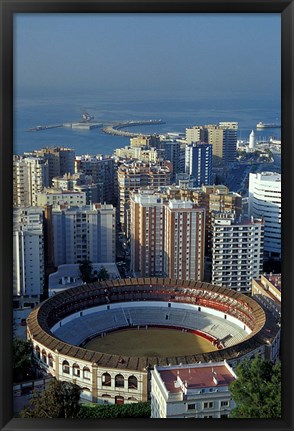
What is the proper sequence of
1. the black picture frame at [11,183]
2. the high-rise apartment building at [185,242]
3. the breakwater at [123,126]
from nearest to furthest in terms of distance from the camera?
the black picture frame at [11,183], the high-rise apartment building at [185,242], the breakwater at [123,126]

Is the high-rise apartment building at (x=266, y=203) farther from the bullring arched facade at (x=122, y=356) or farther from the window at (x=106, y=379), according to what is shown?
the window at (x=106, y=379)

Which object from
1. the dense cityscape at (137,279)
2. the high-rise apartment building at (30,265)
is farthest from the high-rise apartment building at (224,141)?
the high-rise apartment building at (30,265)

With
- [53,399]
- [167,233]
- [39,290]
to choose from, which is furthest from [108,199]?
[53,399]

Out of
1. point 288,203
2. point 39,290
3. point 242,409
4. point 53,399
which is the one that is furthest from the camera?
point 39,290

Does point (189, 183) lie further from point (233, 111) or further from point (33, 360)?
point (233, 111)

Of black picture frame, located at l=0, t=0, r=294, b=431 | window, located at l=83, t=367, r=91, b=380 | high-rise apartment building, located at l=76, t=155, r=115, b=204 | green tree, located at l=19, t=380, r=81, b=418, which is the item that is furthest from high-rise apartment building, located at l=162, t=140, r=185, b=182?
black picture frame, located at l=0, t=0, r=294, b=431

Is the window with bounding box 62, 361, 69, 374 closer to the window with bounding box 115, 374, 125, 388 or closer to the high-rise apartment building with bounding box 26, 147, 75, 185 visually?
the window with bounding box 115, 374, 125, 388
